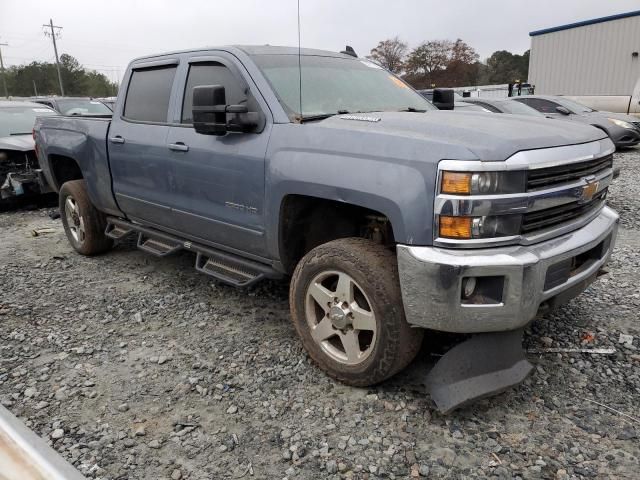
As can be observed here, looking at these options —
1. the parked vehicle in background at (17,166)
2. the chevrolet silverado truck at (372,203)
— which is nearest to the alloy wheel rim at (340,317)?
the chevrolet silverado truck at (372,203)

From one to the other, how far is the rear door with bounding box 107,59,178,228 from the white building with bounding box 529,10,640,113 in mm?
25851

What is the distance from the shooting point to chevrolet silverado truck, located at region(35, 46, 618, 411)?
243 cm

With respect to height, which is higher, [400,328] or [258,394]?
[400,328]

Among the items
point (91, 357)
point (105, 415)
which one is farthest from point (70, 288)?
point (105, 415)

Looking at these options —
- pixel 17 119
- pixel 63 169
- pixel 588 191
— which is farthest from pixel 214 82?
pixel 17 119

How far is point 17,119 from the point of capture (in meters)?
8.67

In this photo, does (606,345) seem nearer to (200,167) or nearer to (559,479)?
(559,479)

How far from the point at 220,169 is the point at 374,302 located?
1.45m

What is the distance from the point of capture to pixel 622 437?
2512 millimetres

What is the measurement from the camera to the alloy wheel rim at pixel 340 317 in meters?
2.83

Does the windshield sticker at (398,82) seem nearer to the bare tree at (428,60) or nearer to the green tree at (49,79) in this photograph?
the bare tree at (428,60)

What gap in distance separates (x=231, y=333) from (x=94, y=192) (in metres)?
2.31

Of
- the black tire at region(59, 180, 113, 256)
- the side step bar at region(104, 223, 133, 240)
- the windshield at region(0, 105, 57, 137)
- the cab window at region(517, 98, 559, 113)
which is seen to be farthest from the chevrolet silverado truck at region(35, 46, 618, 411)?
the cab window at region(517, 98, 559, 113)

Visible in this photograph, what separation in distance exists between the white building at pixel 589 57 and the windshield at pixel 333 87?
25144 mm
